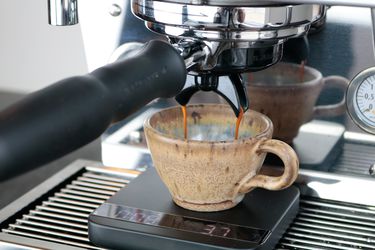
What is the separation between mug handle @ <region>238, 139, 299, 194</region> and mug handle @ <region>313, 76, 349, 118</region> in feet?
0.36

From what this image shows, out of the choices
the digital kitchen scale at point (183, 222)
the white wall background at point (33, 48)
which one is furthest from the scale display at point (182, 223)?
the white wall background at point (33, 48)

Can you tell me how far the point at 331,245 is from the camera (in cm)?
67

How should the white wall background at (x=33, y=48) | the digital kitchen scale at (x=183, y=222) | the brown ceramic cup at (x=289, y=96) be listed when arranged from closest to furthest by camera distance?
1. the digital kitchen scale at (x=183, y=222)
2. the brown ceramic cup at (x=289, y=96)
3. the white wall background at (x=33, y=48)

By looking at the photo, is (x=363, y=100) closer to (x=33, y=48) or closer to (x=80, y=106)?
(x=80, y=106)

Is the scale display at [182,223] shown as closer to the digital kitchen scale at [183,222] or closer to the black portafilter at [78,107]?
the digital kitchen scale at [183,222]

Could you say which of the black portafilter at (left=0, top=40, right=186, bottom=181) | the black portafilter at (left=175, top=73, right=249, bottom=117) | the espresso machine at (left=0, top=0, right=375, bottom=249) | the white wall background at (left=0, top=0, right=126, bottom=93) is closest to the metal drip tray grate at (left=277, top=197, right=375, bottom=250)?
the espresso machine at (left=0, top=0, right=375, bottom=249)

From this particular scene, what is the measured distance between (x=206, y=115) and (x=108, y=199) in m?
0.11

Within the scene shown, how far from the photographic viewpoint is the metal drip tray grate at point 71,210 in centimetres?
68

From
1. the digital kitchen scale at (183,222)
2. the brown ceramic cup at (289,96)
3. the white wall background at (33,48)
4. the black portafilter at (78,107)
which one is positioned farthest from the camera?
the white wall background at (33,48)

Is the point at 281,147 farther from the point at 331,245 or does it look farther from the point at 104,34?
the point at 104,34

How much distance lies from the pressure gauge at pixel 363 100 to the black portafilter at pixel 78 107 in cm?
25


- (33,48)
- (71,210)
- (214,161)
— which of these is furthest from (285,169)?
(33,48)

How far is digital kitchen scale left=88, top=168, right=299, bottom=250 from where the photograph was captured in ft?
2.08

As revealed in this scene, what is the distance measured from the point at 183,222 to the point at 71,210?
12 cm
